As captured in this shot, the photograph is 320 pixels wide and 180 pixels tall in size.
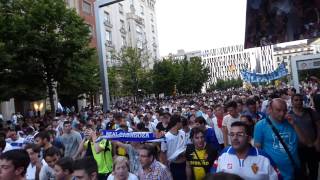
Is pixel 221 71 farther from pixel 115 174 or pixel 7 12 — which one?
pixel 115 174

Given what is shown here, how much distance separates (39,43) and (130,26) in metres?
42.8

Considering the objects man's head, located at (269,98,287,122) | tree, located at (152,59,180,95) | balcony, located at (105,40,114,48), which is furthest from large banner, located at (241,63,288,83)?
man's head, located at (269,98,287,122)

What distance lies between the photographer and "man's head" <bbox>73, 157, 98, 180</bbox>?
171 inches

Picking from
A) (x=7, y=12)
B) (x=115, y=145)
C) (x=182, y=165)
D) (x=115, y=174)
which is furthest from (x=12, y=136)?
(x=7, y=12)

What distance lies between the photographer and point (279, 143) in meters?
5.23

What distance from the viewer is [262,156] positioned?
13.9ft

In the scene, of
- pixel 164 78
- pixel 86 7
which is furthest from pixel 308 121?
pixel 164 78

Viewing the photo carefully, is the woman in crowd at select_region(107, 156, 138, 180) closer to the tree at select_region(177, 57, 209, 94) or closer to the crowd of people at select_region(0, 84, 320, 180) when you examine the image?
the crowd of people at select_region(0, 84, 320, 180)

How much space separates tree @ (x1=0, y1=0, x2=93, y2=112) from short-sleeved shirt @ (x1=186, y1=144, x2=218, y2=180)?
1942 centimetres

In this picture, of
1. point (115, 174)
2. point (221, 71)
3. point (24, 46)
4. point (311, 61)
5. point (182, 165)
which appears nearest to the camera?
point (115, 174)

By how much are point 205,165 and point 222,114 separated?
4.81 meters

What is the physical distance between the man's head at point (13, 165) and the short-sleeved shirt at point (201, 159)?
8.37 feet

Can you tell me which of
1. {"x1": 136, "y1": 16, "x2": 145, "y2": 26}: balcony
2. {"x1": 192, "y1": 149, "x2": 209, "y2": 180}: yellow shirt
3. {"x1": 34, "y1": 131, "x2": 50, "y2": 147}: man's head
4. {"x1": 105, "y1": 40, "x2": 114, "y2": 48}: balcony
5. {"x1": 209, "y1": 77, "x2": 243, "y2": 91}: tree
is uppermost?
{"x1": 136, "y1": 16, "x2": 145, "y2": 26}: balcony

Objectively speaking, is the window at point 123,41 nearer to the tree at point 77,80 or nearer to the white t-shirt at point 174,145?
the tree at point 77,80
